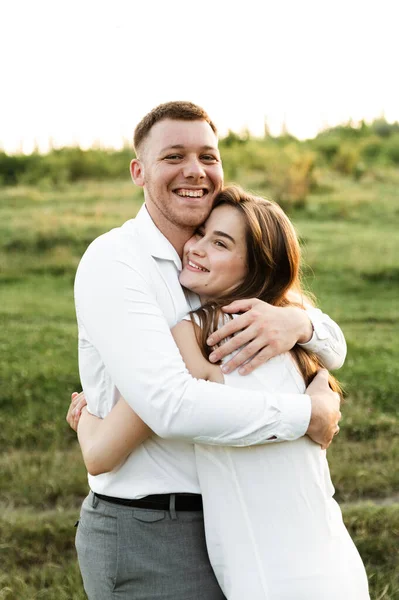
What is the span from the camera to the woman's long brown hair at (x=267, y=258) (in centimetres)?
232

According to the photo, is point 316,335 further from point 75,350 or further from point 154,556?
point 75,350

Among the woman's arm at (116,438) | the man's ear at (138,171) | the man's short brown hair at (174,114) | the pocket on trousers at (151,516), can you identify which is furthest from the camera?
the man's ear at (138,171)

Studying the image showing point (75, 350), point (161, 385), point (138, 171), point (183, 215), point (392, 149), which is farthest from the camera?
point (392, 149)

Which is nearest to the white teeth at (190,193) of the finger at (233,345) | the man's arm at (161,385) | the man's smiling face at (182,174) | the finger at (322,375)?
the man's smiling face at (182,174)

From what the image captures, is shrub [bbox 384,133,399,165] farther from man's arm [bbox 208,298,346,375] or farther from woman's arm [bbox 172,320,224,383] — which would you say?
woman's arm [bbox 172,320,224,383]

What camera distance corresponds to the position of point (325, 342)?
2.41 m

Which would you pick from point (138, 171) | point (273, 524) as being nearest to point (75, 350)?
point (138, 171)

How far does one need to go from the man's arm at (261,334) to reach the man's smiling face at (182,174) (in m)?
0.36

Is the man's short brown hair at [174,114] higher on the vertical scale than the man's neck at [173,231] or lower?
higher

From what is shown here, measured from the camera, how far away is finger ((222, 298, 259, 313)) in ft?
7.32

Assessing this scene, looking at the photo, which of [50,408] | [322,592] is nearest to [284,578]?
[322,592]

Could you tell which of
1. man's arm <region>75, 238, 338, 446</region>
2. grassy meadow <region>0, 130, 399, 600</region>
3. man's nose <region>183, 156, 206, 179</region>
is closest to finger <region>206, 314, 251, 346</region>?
man's arm <region>75, 238, 338, 446</region>

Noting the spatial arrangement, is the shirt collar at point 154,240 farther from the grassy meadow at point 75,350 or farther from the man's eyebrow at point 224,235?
the grassy meadow at point 75,350

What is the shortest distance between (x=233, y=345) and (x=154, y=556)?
0.61m
